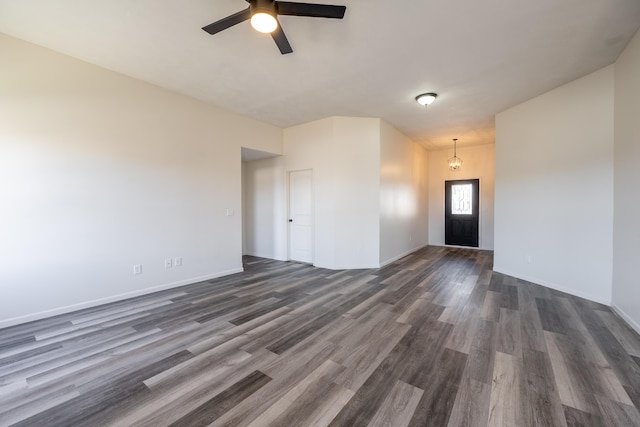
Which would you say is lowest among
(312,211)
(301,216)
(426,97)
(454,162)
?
(301,216)

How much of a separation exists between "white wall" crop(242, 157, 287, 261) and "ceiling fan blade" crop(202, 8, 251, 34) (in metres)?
3.74

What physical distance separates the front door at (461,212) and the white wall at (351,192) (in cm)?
401

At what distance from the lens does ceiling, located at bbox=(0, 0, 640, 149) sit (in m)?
2.35

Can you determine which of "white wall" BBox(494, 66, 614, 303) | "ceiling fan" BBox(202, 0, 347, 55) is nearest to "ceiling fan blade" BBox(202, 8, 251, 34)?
"ceiling fan" BBox(202, 0, 347, 55)

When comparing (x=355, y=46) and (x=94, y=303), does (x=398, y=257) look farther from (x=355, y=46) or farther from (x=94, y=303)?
(x=94, y=303)

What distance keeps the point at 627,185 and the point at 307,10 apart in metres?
3.85

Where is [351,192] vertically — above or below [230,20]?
below

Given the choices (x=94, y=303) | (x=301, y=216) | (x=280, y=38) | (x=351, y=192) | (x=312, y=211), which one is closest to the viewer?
(x=280, y=38)

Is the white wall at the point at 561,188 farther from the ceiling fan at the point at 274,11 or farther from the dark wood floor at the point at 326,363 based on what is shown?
the ceiling fan at the point at 274,11

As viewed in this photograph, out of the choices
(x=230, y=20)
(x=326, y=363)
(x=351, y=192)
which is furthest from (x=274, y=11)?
(x=351, y=192)

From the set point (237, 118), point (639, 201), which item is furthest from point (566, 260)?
point (237, 118)

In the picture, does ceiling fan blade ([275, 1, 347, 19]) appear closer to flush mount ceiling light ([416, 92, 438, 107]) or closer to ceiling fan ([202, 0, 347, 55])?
ceiling fan ([202, 0, 347, 55])

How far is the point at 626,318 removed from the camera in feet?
9.12

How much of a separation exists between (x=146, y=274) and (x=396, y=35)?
14.6 ft
